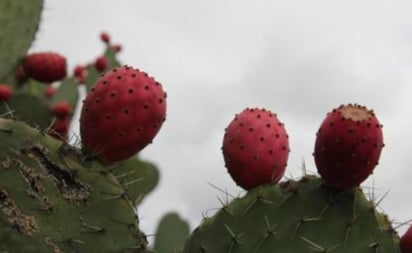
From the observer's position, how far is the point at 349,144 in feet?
6.46

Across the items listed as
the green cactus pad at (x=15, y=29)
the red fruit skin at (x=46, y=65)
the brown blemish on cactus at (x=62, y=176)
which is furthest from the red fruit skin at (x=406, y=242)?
the red fruit skin at (x=46, y=65)

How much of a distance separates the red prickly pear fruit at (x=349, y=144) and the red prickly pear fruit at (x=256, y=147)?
0.11m

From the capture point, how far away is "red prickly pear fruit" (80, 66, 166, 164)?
1948 millimetres

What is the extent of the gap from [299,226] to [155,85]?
0.44 m

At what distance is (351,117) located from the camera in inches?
77.0

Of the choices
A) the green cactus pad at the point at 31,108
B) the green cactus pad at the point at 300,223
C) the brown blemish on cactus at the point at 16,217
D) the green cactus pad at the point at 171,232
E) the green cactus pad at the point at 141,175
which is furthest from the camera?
the green cactus pad at the point at 171,232

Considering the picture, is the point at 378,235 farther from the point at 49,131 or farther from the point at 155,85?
the point at 49,131

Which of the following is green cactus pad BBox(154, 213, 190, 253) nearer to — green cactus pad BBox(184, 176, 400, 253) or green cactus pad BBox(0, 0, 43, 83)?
green cactus pad BBox(0, 0, 43, 83)

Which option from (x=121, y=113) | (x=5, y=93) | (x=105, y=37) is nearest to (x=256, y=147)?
(x=121, y=113)

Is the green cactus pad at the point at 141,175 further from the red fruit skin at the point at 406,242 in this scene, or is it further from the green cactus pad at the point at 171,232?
the red fruit skin at the point at 406,242

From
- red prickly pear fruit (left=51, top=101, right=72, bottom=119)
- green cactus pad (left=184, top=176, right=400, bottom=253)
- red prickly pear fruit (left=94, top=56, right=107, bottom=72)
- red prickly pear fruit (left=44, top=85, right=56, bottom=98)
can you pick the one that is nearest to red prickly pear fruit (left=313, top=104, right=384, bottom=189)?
green cactus pad (left=184, top=176, right=400, bottom=253)

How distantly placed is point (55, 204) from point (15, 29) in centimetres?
156

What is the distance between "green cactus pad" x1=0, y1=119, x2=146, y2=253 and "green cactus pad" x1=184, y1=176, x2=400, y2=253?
22 centimetres

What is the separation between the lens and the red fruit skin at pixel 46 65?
12.4 feet
